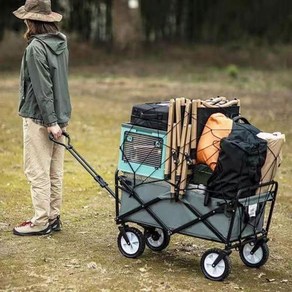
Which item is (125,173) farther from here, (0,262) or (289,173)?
(289,173)

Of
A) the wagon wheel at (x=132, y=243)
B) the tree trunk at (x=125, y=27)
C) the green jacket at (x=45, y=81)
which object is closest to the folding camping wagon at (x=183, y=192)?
the wagon wheel at (x=132, y=243)

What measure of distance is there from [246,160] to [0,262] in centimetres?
181

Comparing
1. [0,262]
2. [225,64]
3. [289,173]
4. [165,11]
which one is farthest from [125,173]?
[165,11]

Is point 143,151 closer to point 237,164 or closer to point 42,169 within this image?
point 237,164

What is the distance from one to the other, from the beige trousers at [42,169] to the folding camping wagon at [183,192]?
2.27ft

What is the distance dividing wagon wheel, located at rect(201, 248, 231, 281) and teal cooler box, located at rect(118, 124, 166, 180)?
59 centimetres

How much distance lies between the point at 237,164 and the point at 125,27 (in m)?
16.7

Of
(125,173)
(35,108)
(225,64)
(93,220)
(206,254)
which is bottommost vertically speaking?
(225,64)

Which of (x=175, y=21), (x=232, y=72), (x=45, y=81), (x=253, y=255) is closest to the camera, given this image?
(x=253, y=255)

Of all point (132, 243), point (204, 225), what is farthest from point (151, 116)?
point (132, 243)

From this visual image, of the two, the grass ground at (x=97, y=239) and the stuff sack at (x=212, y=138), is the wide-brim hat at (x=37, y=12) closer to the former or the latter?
the stuff sack at (x=212, y=138)

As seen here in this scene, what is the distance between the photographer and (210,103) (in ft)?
16.8

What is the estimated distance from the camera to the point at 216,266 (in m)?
4.92

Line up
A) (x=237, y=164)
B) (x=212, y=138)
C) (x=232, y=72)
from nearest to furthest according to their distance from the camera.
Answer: (x=237, y=164) → (x=212, y=138) → (x=232, y=72)
